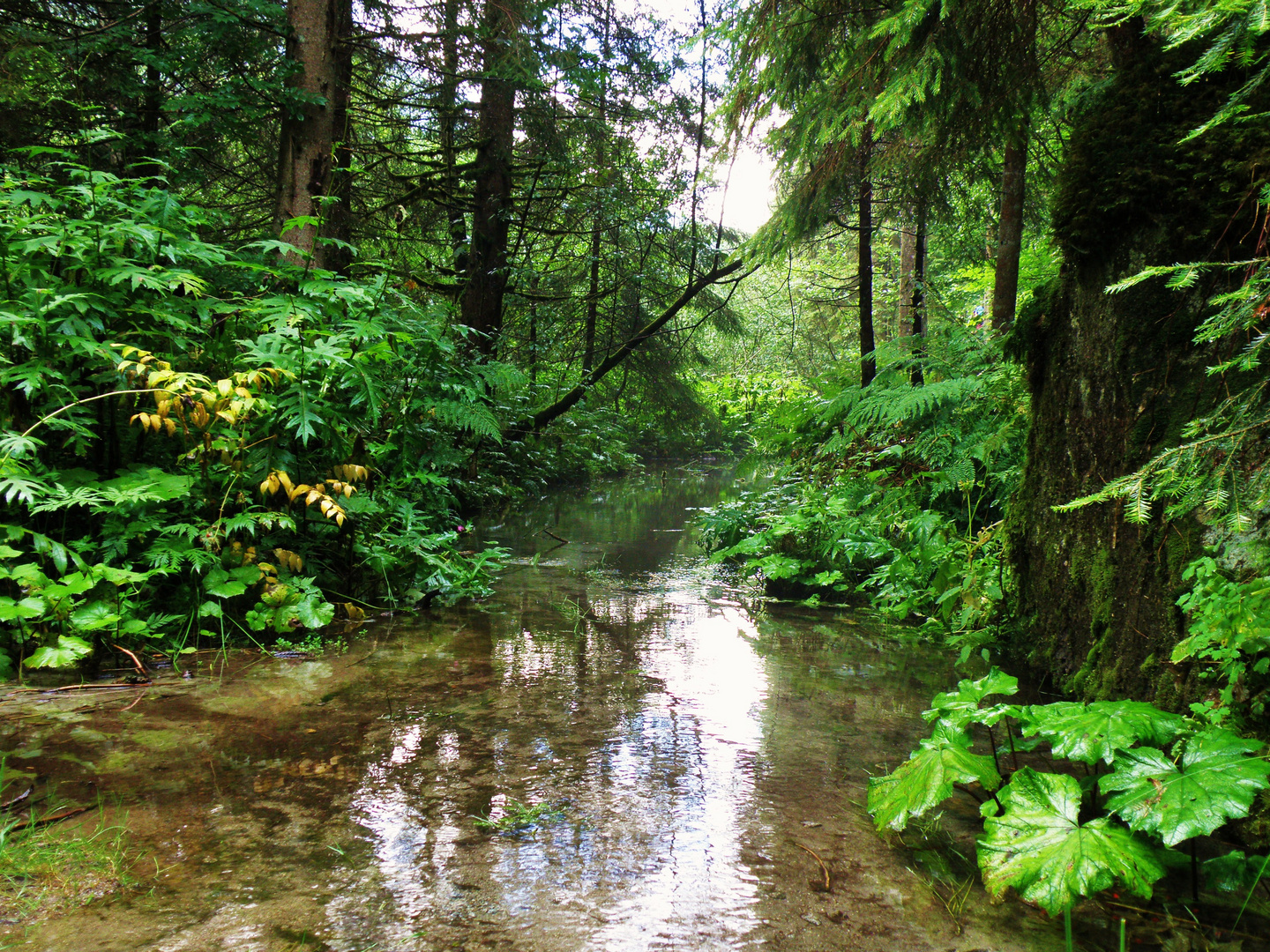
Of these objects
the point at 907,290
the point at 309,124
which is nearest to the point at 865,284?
the point at 907,290

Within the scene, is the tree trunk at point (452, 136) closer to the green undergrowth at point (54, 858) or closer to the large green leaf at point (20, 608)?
the large green leaf at point (20, 608)

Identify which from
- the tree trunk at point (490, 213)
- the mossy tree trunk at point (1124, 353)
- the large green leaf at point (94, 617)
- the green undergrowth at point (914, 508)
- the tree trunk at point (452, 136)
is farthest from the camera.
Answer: the tree trunk at point (490, 213)

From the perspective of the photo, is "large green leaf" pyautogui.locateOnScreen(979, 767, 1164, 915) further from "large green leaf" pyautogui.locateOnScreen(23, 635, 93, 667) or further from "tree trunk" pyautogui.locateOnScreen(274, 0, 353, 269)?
"tree trunk" pyautogui.locateOnScreen(274, 0, 353, 269)

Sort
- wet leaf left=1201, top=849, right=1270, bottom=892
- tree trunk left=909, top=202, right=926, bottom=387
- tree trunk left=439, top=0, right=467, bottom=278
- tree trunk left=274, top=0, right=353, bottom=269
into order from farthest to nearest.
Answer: tree trunk left=439, top=0, right=467, bottom=278, tree trunk left=909, top=202, right=926, bottom=387, tree trunk left=274, top=0, right=353, bottom=269, wet leaf left=1201, top=849, right=1270, bottom=892

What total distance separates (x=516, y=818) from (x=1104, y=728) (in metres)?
1.68

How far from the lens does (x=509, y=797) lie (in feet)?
7.33

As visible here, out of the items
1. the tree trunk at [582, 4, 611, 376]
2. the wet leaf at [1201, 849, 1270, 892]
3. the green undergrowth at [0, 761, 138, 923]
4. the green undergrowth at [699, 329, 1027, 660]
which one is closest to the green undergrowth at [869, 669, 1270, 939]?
the wet leaf at [1201, 849, 1270, 892]

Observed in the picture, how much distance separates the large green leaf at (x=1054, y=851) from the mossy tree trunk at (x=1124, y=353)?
798 millimetres

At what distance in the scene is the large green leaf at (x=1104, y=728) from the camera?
6.10 feet

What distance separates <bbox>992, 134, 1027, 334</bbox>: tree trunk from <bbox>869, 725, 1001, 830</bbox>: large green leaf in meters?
4.71

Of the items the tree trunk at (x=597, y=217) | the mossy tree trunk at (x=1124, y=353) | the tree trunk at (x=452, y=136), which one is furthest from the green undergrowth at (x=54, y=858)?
the tree trunk at (x=597, y=217)

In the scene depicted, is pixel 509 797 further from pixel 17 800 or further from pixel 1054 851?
pixel 1054 851

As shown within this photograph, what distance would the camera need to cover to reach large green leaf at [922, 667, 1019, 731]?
81.3 inches

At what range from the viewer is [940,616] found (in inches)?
171
